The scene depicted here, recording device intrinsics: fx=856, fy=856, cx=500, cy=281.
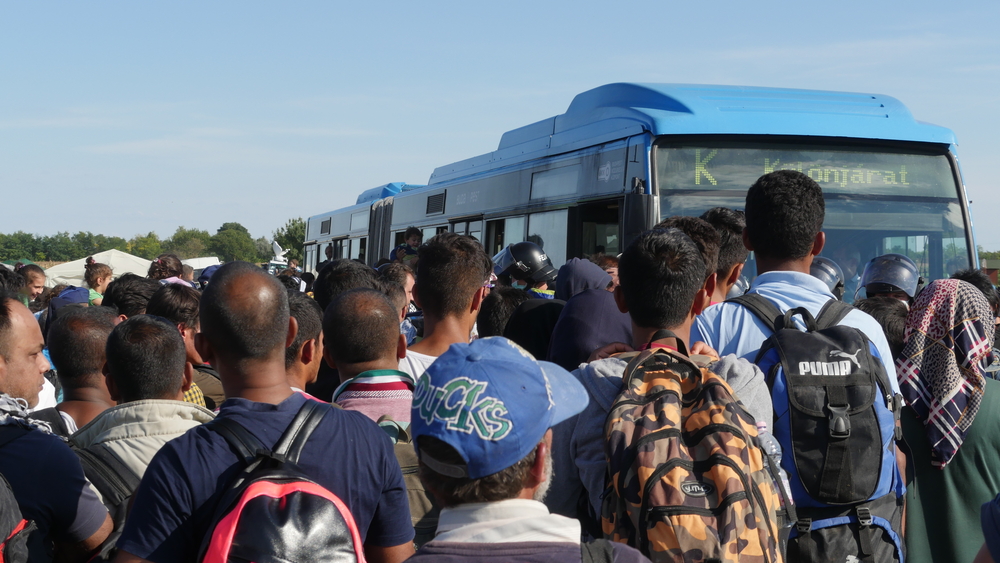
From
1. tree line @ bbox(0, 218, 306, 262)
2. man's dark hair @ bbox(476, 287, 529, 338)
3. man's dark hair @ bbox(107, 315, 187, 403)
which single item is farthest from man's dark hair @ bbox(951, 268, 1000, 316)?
tree line @ bbox(0, 218, 306, 262)

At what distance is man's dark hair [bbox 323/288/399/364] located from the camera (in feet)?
11.1

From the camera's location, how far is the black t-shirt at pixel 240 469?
2088 mm

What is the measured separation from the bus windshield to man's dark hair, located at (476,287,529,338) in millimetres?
2526

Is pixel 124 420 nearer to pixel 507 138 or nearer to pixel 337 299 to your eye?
pixel 337 299

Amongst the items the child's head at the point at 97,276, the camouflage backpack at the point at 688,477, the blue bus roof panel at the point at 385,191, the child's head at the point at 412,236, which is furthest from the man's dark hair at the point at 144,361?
the blue bus roof panel at the point at 385,191

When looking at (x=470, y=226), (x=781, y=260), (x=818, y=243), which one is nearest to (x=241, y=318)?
(x=781, y=260)

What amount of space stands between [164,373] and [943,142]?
25.6ft

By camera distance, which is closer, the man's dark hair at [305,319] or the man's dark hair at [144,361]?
the man's dark hair at [144,361]

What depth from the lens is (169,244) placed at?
455 ft

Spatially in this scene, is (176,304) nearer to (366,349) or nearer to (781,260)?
(366,349)

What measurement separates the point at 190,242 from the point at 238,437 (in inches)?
5867

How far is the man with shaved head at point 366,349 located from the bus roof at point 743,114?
532cm

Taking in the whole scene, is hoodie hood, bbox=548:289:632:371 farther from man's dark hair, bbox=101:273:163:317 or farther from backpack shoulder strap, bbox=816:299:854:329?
man's dark hair, bbox=101:273:163:317

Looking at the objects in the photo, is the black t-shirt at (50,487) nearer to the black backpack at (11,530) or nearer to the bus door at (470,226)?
the black backpack at (11,530)
